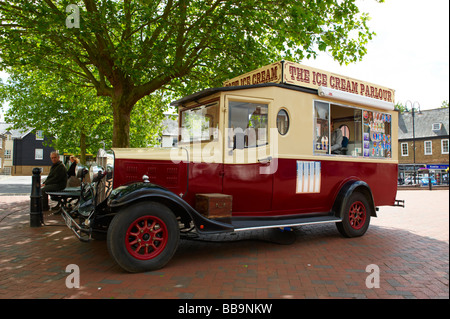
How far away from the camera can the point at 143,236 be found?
3.97 meters

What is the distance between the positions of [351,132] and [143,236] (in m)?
4.83

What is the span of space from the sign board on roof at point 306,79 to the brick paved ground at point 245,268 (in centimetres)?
282

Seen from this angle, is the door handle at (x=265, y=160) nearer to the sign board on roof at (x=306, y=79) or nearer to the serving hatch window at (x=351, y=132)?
the serving hatch window at (x=351, y=132)

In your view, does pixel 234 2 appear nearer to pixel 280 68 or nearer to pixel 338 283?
pixel 280 68

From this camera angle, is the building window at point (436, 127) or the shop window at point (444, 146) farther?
the building window at point (436, 127)

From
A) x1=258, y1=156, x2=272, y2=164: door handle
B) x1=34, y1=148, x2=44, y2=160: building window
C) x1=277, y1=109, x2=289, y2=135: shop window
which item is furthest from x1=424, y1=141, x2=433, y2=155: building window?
x1=34, y1=148, x2=44, y2=160: building window

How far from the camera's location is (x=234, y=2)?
8.05 m

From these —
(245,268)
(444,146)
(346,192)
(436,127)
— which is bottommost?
(245,268)

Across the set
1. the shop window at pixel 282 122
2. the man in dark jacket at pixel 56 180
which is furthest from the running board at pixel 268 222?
the man in dark jacket at pixel 56 180

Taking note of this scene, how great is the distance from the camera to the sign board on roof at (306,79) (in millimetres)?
5262

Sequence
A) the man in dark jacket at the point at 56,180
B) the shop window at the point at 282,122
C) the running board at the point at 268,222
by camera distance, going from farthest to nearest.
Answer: the man in dark jacket at the point at 56,180 < the shop window at the point at 282,122 < the running board at the point at 268,222

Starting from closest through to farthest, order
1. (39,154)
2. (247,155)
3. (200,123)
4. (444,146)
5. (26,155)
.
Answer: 1. (247,155)
2. (200,123)
3. (444,146)
4. (26,155)
5. (39,154)

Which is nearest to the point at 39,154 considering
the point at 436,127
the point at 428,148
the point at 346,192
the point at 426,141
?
the point at 346,192

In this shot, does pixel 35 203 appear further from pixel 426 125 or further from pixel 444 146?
pixel 426 125
